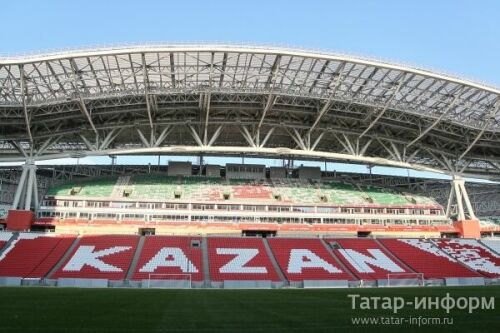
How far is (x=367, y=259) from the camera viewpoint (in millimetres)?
49188

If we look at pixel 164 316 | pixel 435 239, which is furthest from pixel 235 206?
pixel 164 316

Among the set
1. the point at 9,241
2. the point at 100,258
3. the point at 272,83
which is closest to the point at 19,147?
the point at 9,241

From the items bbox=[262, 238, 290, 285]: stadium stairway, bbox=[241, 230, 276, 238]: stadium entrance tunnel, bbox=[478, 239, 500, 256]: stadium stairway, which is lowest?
bbox=[262, 238, 290, 285]: stadium stairway

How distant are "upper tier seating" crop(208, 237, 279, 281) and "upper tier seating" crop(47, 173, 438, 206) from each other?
8804mm

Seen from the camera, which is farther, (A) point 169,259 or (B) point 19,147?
(B) point 19,147

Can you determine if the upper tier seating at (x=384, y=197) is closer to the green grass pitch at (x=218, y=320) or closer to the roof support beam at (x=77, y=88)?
the roof support beam at (x=77, y=88)

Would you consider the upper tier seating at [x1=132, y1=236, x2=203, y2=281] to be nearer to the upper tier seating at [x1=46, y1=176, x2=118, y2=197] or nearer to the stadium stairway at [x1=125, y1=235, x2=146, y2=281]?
the stadium stairway at [x1=125, y1=235, x2=146, y2=281]

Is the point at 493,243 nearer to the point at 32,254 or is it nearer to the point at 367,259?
the point at 367,259

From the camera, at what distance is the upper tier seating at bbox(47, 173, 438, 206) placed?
5944cm

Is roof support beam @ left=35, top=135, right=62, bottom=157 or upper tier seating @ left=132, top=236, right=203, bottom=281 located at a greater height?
roof support beam @ left=35, top=135, right=62, bottom=157

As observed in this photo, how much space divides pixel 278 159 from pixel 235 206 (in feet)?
41.6

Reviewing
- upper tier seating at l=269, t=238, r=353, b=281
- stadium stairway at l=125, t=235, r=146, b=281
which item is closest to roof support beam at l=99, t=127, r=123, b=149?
stadium stairway at l=125, t=235, r=146, b=281

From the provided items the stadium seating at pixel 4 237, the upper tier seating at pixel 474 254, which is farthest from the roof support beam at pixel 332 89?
the stadium seating at pixel 4 237

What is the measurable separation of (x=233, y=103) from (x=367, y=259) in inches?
878
